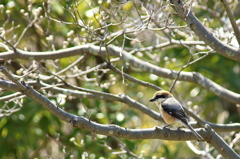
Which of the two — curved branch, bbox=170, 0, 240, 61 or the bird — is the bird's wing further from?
curved branch, bbox=170, 0, 240, 61

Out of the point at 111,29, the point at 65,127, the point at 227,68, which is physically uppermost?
the point at 111,29

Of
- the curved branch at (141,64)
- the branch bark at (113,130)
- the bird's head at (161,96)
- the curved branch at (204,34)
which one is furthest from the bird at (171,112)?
the curved branch at (204,34)

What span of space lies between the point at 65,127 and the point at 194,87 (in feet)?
10.5

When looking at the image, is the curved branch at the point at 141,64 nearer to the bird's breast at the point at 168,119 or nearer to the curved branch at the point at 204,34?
the bird's breast at the point at 168,119

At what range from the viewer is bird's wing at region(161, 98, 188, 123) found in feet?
14.6

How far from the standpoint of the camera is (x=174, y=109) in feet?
15.1

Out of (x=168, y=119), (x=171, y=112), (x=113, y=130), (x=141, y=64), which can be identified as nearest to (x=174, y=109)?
(x=171, y=112)

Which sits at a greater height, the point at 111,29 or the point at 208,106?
the point at 111,29

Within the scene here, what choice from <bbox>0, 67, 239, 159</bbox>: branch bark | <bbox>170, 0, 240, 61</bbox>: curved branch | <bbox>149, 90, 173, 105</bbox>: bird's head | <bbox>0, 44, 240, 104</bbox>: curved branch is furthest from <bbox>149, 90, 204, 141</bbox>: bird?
<bbox>170, 0, 240, 61</bbox>: curved branch

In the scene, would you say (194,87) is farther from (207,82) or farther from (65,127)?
(65,127)

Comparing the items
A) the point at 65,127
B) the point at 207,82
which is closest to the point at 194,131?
the point at 207,82

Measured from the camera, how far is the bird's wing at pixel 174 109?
14.6 feet

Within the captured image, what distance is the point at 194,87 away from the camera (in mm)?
6543

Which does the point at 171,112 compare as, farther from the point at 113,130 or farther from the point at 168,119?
the point at 113,130
